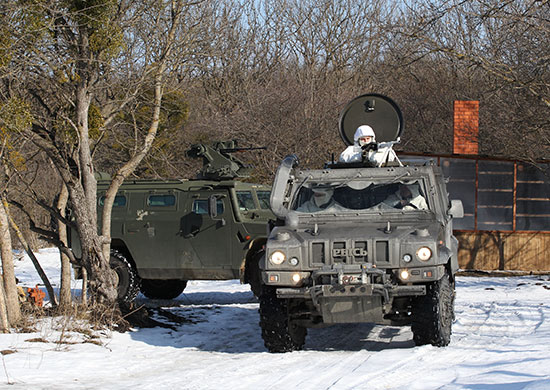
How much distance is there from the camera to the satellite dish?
11133 mm

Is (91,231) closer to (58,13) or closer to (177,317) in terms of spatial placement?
(177,317)

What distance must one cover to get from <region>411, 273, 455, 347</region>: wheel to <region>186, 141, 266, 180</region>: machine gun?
6.36m

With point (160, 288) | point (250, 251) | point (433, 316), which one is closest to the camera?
point (433, 316)

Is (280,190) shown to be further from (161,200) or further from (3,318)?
(161,200)

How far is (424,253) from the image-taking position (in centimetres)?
763

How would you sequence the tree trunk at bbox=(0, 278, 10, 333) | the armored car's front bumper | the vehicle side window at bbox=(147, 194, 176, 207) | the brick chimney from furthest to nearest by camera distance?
the brick chimney
the vehicle side window at bbox=(147, 194, 176, 207)
the tree trunk at bbox=(0, 278, 10, 333)
the armored car's front bumper

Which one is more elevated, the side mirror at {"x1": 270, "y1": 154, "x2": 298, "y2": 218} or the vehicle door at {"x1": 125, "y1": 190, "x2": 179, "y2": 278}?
the side mirror at {"x1": 270, "y1": 154, "x2": 298, "y2": 218}

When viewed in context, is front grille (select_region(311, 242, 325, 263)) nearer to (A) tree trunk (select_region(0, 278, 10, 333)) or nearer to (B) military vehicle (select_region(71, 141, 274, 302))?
(A) tree trunk (select_region(0, 278, 10, 333))

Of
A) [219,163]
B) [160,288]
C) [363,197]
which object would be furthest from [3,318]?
[219,163]

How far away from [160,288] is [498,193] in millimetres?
8604

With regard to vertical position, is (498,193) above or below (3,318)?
above

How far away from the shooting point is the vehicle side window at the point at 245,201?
13281 millimetres

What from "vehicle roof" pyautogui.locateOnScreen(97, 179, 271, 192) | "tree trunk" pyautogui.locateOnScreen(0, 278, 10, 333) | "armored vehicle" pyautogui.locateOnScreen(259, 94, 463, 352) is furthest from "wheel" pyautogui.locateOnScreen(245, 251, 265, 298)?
"tree trunk" pyautogui.locateOnScreen(0, 278, 10, 333)

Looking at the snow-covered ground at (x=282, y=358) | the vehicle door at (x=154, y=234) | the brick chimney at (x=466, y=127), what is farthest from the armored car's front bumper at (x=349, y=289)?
the brick chimney at (x=466, y=127)
